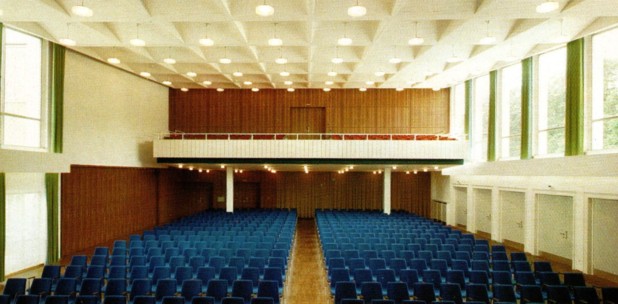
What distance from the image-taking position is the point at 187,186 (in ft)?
84.4

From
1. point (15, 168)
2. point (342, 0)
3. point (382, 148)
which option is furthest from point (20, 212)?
point (382, 148)

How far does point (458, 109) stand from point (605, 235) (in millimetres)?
12283

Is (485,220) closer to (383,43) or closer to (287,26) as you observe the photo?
(383,43)

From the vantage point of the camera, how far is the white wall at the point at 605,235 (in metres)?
11.6

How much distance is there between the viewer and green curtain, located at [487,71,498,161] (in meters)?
18.1

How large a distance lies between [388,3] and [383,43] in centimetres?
353

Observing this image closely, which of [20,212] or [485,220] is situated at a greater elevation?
[20,212]

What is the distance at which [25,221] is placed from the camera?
12.6 metres

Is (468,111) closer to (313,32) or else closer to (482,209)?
(482,209)

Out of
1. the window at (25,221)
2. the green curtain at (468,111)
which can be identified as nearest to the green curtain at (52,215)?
the window at (25,221)

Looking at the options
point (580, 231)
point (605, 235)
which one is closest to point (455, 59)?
point (580, 231)

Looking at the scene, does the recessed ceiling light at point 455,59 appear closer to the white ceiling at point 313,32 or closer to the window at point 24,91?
the white ceiling at point 313,32

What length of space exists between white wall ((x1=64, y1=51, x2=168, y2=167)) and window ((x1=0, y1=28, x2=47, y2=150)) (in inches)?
40.2

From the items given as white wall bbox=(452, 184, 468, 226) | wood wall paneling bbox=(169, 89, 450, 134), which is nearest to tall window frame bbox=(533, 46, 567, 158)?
white wall bbox=(452, 184, 468, 226)
